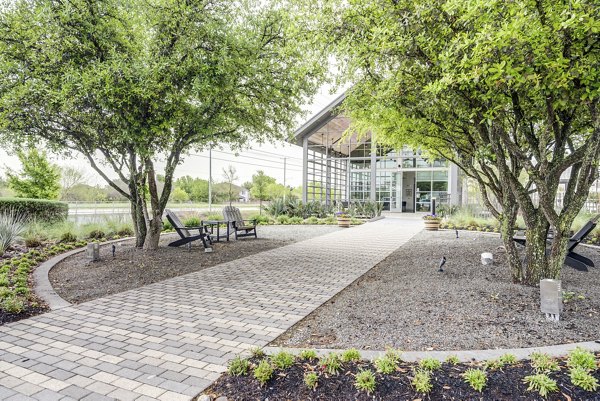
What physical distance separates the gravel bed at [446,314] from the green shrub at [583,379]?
717 millimetres

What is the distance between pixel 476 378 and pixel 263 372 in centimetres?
151

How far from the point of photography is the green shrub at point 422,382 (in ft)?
7.93

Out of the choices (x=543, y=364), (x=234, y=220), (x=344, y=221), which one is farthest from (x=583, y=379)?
(x=344, y=221)

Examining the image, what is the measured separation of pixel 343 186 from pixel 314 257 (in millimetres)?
18325

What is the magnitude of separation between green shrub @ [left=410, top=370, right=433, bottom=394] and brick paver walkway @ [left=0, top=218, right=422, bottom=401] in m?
1.52

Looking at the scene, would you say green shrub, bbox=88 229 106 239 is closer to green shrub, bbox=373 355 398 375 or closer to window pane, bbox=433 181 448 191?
green shrub, bbox=373 355 398 375

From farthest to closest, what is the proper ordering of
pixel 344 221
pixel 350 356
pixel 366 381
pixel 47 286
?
pixel 344 221
pixel 47 286
pixel 350 356
pixel 366 381

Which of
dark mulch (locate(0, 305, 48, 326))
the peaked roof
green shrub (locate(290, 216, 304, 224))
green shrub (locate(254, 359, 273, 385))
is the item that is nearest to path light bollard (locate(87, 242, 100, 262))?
dark mulch (locate(0, 305, 48, 326))

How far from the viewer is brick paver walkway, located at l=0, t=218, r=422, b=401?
8.89 feet

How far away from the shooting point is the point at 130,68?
574 cm

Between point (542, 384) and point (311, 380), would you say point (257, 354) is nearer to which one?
point (311, 380)

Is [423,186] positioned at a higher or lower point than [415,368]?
higher

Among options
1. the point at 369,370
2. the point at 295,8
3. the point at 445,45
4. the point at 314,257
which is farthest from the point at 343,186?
the point at 369,370

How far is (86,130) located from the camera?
7172mm
